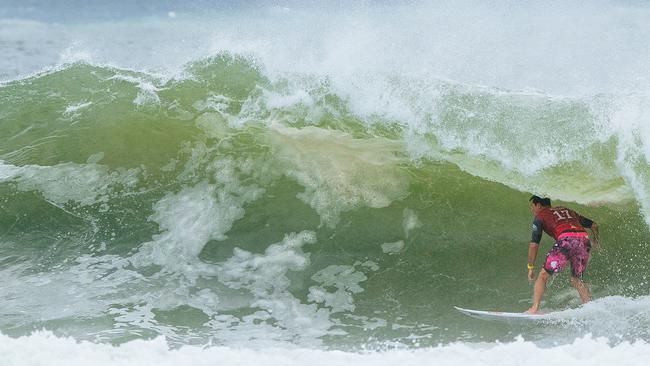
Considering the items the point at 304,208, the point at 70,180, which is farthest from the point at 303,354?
the point at 70,180

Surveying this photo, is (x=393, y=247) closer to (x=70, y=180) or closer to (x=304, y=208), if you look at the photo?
(x=304, y=208)

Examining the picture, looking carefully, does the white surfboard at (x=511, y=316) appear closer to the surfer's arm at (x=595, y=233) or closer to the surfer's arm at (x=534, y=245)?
the surfer's arm at (x=534, y=245)

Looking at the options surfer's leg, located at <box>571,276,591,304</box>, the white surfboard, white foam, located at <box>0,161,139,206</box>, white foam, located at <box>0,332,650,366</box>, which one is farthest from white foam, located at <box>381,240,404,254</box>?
white foam, located at <box>0,161,139,206</box>

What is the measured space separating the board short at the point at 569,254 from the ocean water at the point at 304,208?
37cm

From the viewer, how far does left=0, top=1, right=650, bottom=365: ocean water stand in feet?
18.7

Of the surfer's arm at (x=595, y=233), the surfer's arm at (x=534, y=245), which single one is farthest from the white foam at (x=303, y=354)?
the surfer's arm at (x=595, y=233)

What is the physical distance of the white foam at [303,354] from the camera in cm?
491

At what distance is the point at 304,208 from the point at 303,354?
282 cm

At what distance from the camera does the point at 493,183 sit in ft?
25.6

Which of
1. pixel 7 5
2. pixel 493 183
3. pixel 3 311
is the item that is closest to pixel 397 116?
pixel 493 183

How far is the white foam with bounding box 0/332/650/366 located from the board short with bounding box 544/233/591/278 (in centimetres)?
82

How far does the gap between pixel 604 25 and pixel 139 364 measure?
22557 millimetres

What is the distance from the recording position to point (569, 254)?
19.7ft

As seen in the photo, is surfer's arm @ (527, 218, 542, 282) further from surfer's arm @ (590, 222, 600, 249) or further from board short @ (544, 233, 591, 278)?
surfer's arm @ (590, 222, 600, 249)
